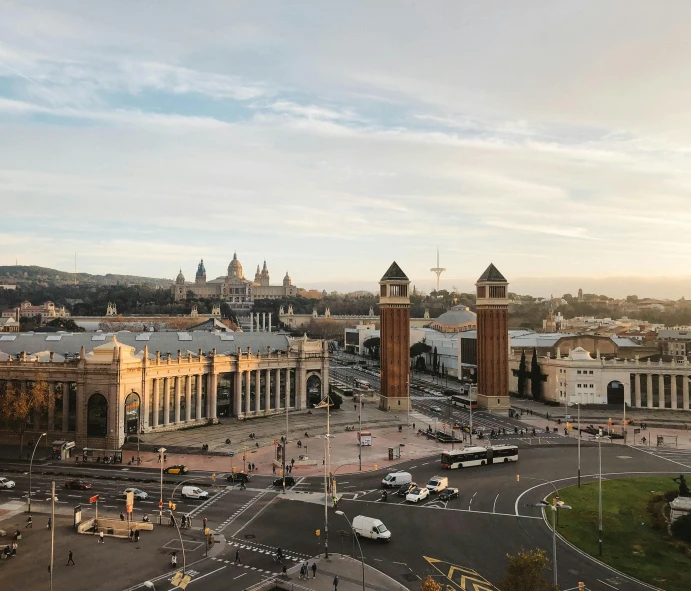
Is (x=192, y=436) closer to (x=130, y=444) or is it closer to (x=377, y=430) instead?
(x=130, y=444)

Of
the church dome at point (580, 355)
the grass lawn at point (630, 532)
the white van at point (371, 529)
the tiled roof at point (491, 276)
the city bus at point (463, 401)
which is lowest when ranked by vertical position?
the city bus at point (463, 401)

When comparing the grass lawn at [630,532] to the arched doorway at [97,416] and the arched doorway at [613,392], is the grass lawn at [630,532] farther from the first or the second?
the arched doorway at [613,392]

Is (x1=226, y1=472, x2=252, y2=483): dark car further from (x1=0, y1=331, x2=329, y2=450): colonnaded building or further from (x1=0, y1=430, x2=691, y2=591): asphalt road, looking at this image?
(x1=0, y1=331, x2=329, y2=450): colonnaded building

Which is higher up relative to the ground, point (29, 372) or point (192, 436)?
point (29, 372)

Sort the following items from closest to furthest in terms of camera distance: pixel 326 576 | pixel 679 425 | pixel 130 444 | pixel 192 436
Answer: pixel 326 576
pixel 130 444
pixel 192 436
pixel 679 425

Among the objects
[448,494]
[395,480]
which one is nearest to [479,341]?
[395,480]

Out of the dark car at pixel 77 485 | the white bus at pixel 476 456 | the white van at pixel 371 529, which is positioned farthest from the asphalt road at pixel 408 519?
the white bus at pixel 476 456

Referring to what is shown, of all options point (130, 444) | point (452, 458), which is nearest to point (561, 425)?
point (452, 458)
